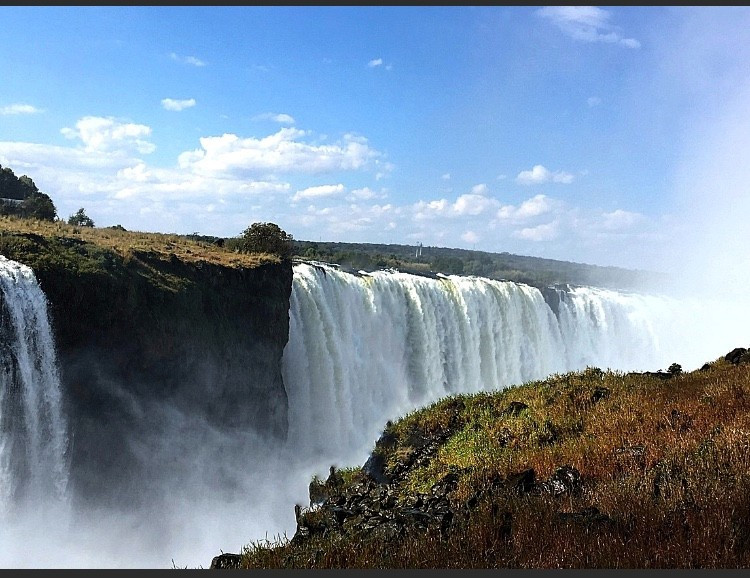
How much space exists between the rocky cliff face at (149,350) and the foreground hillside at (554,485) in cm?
1132

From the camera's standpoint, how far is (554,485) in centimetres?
680

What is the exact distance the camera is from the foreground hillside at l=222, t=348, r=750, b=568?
4.59 m

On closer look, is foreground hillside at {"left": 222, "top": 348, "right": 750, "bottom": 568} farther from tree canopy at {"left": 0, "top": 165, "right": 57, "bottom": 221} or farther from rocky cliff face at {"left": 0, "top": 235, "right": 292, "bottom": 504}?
tree canopy at {"left": 0, "top": 165, "right": 57, "bottom": 221}

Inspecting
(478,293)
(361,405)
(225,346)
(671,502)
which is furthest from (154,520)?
(478,293)

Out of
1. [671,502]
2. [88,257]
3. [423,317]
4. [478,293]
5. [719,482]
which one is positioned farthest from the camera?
[478,293]

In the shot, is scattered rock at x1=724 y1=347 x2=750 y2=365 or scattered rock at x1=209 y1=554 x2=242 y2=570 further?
scattered rock at x1=724 y1=347 x2=750 y2=365

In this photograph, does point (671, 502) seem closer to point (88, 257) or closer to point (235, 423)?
point (88, 257)

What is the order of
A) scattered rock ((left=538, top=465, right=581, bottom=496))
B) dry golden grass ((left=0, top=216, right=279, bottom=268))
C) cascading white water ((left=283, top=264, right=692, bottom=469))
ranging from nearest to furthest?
scattered rock ((left=538, top=465, right=581, bottom=496))
dry golden grass ((left=0, top=216, right=279, bottom=268))
cascading white water ((left=283, top=264, right=692, bottom=469))

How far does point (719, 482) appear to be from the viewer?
227 inches

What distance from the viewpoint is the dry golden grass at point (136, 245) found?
21.8m

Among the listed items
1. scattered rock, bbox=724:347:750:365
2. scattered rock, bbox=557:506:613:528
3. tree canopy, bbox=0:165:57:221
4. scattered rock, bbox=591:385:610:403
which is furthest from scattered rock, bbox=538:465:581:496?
tree canopy, bbox=0:165:57:221

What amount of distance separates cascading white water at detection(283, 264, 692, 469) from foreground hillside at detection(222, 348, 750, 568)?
17453 mm

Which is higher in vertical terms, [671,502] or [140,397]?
[671,502]

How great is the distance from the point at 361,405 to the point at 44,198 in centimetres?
3307
